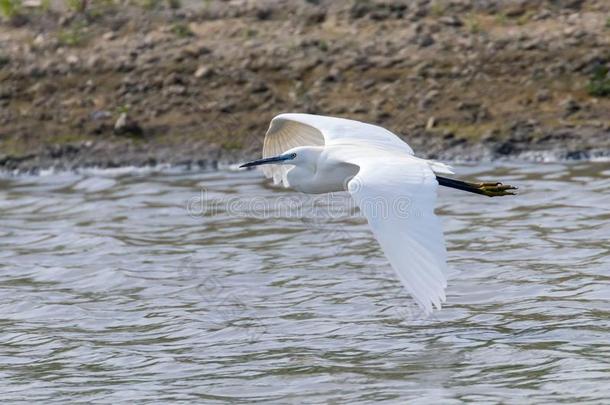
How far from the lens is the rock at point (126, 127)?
11273 mm

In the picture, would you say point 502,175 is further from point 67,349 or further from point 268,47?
point 67,349

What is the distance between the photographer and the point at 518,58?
11281 mm

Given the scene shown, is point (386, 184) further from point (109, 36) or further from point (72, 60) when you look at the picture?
point (109, 36)

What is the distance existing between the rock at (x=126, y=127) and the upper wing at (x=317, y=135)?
313 cm

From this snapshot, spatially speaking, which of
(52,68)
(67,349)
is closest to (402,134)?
(52,68)

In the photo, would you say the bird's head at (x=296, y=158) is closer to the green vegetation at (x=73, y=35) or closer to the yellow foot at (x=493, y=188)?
the yellow foot at (x=493, y=188)

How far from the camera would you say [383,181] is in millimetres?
6031

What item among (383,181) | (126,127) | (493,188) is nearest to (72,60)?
(126,127)

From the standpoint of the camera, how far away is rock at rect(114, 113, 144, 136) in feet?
37.0

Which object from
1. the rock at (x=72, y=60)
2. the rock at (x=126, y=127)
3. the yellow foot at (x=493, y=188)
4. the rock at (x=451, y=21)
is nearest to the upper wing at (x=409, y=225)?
the yellow foot at (x=493, y=188)

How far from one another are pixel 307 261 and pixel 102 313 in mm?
1452

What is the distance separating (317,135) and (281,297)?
1223mm

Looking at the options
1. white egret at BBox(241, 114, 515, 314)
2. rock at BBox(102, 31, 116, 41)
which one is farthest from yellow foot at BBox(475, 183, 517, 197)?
rock at BBox(102, 31, 116, 41)

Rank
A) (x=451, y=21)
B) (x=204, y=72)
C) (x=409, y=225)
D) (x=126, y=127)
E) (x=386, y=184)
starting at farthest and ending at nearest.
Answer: (x=451, y=21)
(x=204, y=72)
(x=126, y=127)
(x=386, y=184)
(x=409, y=225)
